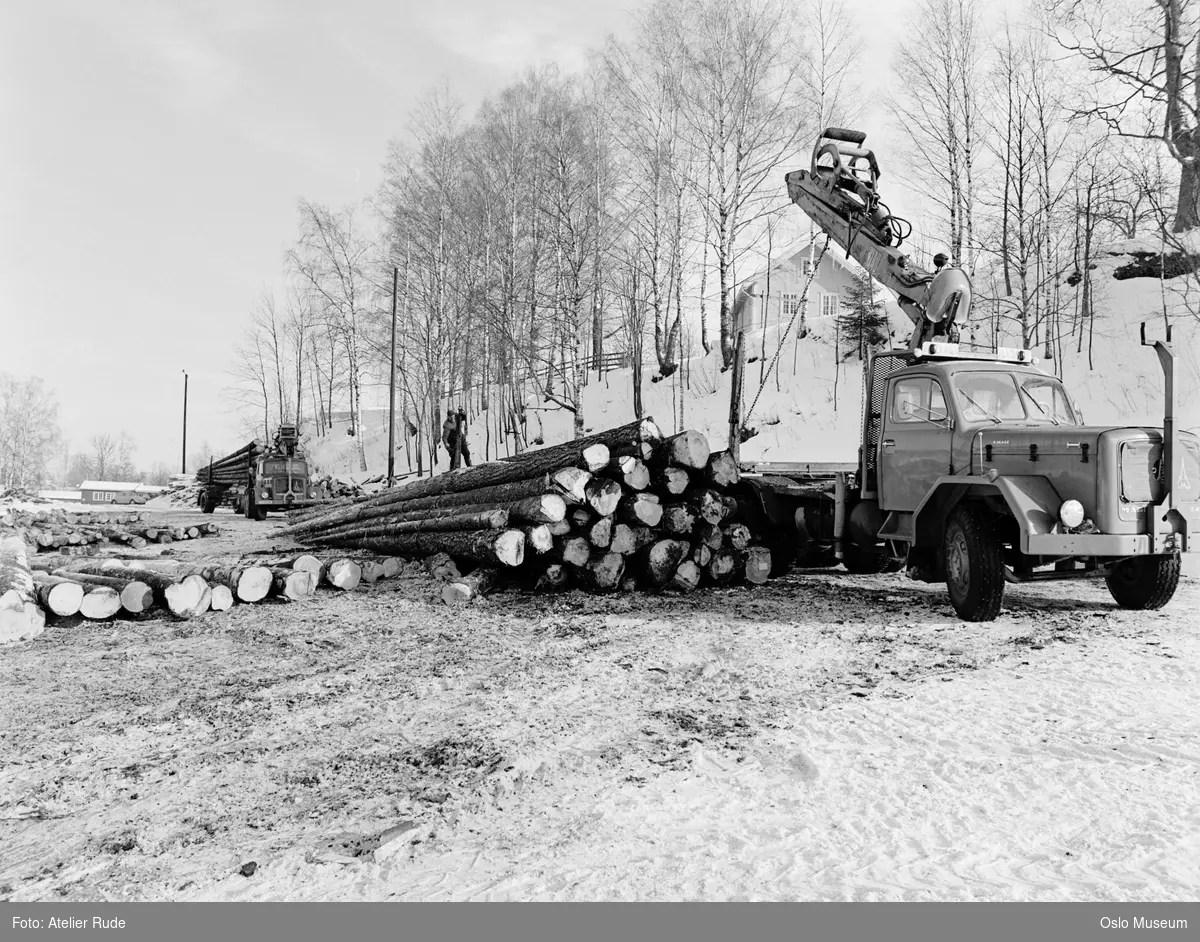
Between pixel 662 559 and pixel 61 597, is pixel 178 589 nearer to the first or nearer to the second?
pixel 61 597

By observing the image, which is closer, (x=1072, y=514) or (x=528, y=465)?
(x=1072, y=514)

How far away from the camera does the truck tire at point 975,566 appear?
6379mm

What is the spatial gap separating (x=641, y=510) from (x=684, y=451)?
752 millimetres

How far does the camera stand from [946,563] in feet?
22.3

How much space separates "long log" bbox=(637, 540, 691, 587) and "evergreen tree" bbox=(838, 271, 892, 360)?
18.9 m

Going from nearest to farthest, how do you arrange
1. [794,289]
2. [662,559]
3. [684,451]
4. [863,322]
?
[662,559], [684,451], [863,322], [794,289]

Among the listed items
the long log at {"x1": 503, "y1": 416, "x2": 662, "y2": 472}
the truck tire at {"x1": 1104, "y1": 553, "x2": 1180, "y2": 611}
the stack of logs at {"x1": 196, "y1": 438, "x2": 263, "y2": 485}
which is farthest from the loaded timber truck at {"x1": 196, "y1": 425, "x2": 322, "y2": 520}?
the truck tire at {"x1": 1104, "y1": 553, "x2": 1180, "y2": 611}

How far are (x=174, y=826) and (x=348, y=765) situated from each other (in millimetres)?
754

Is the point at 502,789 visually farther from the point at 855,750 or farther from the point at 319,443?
the point at 319,443

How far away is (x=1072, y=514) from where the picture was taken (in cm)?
596

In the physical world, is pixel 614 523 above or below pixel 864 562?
above

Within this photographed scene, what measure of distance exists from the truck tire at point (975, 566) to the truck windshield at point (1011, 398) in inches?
39.0

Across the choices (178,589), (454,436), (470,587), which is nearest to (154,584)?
(178,589)

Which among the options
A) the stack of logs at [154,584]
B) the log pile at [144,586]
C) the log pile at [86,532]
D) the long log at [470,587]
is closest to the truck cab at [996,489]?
the long log at [470,587]
